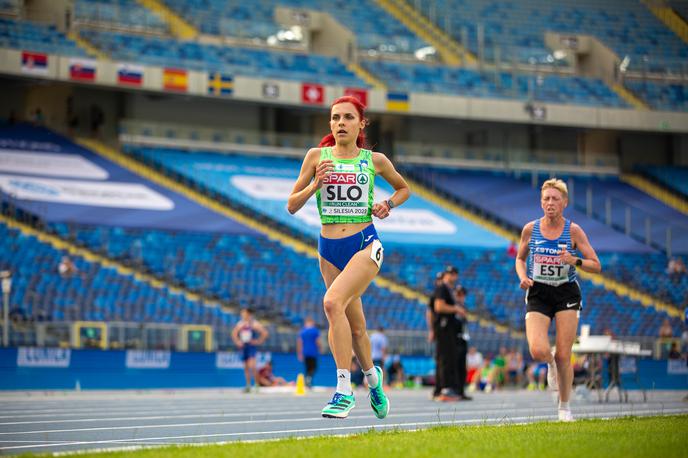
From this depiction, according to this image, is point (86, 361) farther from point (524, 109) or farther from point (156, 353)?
point (524, 109)

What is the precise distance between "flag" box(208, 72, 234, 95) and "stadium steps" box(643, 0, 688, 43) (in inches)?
870

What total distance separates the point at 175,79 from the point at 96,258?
10007 millimetres

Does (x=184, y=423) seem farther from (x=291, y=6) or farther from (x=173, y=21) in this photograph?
(x=291, y=6)

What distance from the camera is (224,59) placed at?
45.1 meters

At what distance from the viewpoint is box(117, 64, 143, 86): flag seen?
41969mm

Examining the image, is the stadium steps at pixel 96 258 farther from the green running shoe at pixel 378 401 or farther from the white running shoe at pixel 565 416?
the green running shoe at pixel 378 401

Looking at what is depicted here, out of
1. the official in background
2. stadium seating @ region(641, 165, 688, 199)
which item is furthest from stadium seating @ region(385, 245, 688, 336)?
the official in background

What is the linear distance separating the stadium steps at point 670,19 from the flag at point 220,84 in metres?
22.1

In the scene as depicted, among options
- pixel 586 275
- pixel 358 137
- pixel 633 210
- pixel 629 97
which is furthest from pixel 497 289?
pixel 358 137

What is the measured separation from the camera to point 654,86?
5122cm

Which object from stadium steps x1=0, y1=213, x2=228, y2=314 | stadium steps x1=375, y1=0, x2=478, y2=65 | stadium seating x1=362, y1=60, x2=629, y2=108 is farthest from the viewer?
stadium steps x1=375, y1=0, x2=478, y2=65

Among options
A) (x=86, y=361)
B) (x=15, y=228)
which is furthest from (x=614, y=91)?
(x=86, y=361)

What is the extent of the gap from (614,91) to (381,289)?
1829 centimetres

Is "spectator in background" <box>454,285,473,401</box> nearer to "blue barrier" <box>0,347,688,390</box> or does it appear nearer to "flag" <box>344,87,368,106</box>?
"blue barrier" <box>0,347,688,390</box>
